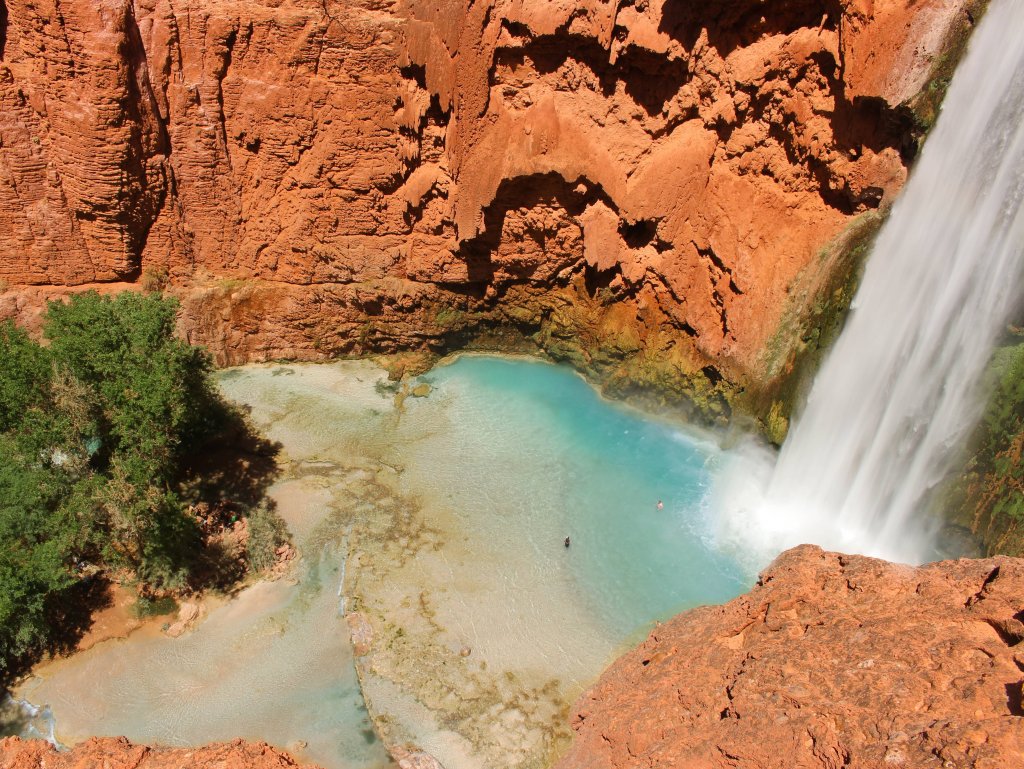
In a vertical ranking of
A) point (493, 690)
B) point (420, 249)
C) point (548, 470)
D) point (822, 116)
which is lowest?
point (493, 690)

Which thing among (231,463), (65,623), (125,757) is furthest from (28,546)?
(125,757)

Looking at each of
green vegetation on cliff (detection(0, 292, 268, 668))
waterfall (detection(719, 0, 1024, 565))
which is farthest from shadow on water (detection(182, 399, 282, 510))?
waterfall (detection(719, 0, 1024, 565))

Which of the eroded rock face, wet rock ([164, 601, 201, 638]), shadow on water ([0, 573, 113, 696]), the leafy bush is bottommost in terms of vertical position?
shadow on water ([0, 573, 113, 696])

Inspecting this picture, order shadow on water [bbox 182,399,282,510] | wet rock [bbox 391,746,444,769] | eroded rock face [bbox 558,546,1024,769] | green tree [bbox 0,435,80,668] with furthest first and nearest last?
shadow on water [bbox 182,399,282,510] < green tree [bbox 0,435,80,668] < wet rock [bbox 391,746,444,769] < eroded rock face [bbox 558,546,1024,769]

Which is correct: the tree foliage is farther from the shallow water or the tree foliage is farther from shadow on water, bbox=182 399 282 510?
the shallow water

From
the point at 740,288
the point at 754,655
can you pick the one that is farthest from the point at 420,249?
the point at 754,655

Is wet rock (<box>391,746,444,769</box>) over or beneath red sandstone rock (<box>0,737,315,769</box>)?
beneath

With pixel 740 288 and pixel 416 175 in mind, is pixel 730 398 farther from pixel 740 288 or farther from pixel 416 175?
pixel 416 175
